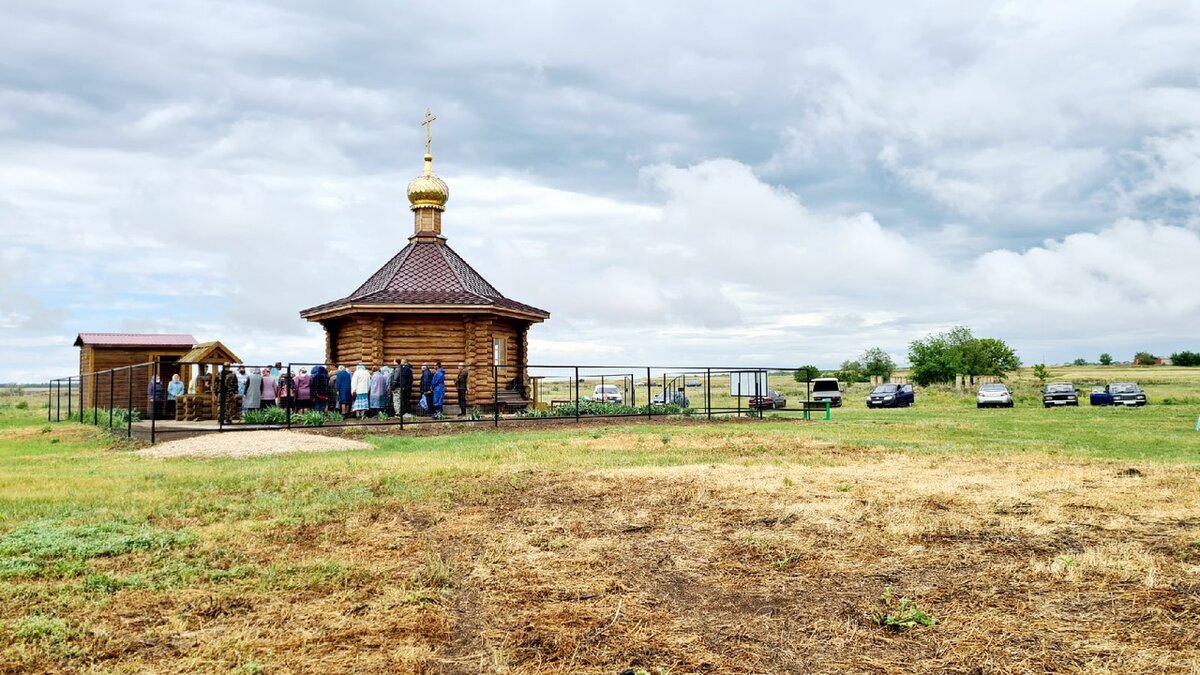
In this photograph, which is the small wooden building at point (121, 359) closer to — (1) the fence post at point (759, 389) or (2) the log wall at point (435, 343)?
(2) the log wall at point (435, 343)

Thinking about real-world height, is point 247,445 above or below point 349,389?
below

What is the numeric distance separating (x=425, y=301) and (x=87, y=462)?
1185cm

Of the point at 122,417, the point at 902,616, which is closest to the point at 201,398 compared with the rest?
the point at 122,417

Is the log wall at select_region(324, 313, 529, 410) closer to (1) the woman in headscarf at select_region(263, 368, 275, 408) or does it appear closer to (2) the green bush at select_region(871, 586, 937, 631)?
(1) the woman in headscarf at select_region(263, 368, 275, 408)

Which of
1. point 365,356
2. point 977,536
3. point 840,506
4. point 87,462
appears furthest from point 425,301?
point 977,536

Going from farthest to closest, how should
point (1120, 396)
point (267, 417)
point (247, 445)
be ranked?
point (1120, 396) < point (267, 417) < point (247, 445)

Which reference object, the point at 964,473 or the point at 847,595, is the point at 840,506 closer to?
the point at 847,595

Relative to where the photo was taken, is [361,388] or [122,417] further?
[122,417]

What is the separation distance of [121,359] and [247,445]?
1890cm

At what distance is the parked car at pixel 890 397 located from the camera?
144ft

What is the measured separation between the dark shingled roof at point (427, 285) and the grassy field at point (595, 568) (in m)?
13.2

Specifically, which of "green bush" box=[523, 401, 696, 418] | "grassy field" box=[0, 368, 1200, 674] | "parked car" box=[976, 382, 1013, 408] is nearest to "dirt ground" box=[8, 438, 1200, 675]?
"grassy field" box=[0, 368, 1200, 674]

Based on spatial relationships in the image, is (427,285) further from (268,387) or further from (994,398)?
(994,398)

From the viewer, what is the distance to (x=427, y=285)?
27.6 metres
